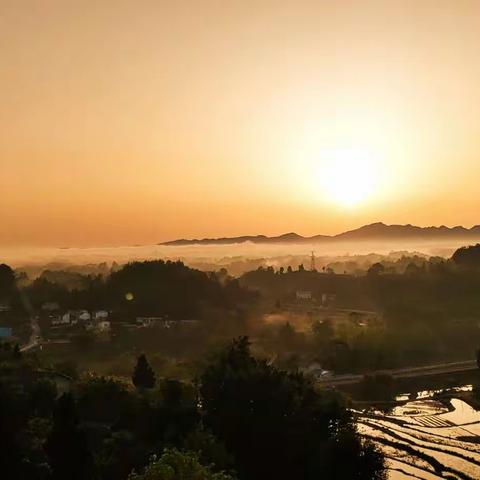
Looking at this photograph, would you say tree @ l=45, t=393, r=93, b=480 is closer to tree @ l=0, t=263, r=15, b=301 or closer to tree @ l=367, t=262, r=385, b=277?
tree @ l=0, t=263, r=15, b=301

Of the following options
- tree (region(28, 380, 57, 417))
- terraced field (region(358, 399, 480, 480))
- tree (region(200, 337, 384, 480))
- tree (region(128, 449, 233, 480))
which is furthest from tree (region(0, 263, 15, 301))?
tree (region(128, 449, 233, 480))

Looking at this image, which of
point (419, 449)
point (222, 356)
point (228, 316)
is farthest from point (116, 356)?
point (419, 449)

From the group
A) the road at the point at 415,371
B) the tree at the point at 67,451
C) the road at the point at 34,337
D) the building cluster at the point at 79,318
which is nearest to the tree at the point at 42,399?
the tree at the point at 67,451

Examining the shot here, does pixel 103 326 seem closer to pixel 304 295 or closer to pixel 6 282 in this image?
pixel 6 282

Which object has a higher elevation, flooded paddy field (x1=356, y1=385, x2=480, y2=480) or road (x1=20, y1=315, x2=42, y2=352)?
road (x1=20, y1=315, x2=42, y2=352)

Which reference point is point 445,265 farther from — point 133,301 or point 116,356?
point 116,356

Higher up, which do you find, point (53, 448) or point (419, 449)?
point (53, 448)
